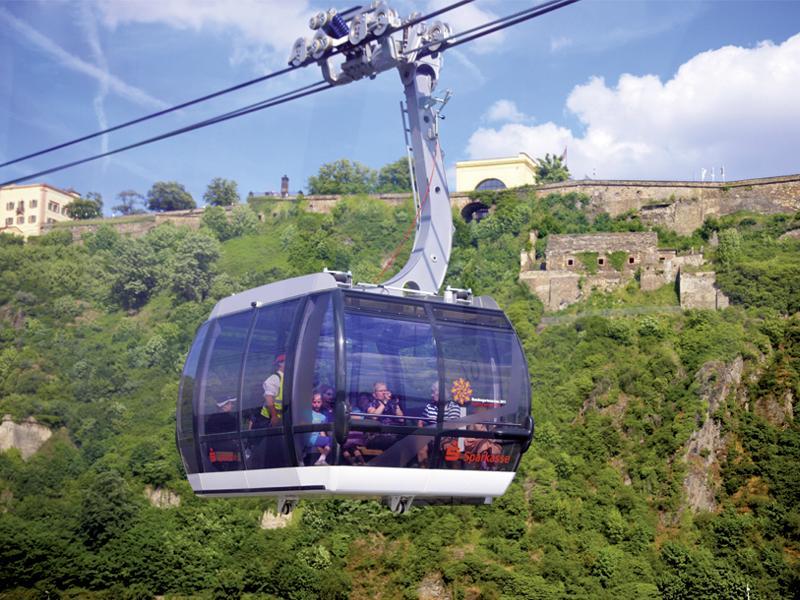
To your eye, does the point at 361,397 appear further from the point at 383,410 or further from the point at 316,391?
the point at 316,391

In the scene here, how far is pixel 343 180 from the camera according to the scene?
190 feet

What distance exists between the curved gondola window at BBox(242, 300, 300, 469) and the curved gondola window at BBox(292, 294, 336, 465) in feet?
0.96

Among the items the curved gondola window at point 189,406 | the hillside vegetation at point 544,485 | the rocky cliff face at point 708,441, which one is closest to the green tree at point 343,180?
the hillside vegetation at point 544,485

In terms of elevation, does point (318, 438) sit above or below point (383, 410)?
below

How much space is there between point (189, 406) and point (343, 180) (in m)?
43.3

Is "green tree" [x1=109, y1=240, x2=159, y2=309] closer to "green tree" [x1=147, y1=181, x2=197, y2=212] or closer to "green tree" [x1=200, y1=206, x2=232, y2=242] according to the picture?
"green tree" [x1=200, y1=206, x2=232, y2=242]

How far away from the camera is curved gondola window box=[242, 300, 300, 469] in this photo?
13672 mm

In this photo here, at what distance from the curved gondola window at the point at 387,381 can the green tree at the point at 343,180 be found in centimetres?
4243

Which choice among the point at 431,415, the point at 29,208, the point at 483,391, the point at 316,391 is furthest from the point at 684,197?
the point at 29,208

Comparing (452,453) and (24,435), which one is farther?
(24,435)

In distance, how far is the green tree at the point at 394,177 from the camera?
6004 centimetres

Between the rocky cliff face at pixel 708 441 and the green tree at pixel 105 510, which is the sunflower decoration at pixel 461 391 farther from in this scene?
the green tree at pixel 105 510

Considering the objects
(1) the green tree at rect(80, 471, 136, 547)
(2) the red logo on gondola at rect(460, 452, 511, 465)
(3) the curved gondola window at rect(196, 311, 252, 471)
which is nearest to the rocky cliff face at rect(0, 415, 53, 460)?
(1) the green tree at rect(80, 471, 136, 547)

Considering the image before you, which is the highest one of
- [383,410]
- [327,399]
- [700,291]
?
[700,291]
